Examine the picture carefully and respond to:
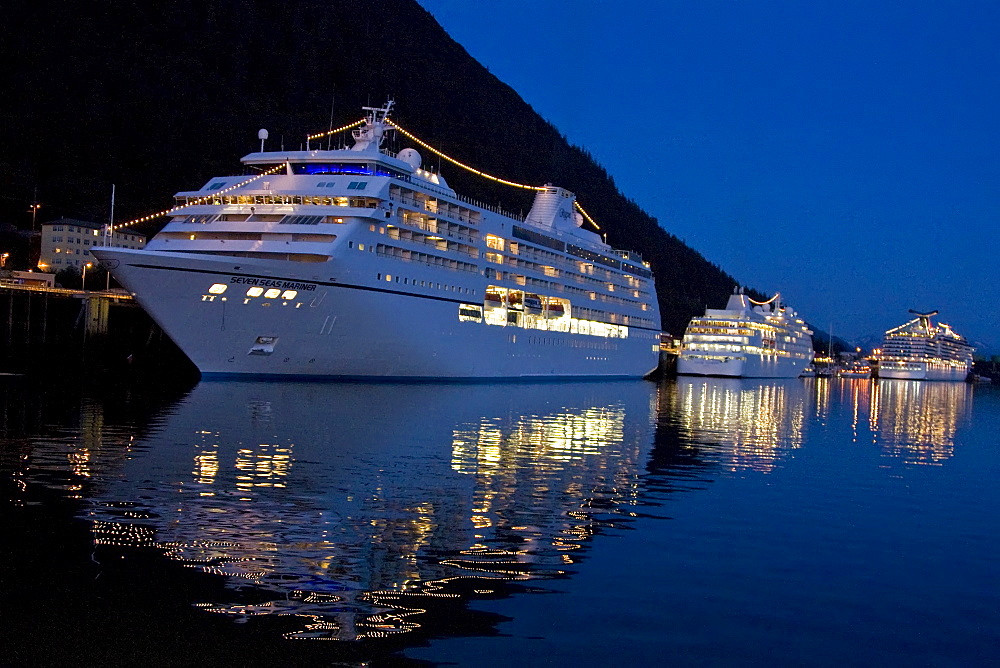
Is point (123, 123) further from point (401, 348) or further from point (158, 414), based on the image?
point (158, 414)

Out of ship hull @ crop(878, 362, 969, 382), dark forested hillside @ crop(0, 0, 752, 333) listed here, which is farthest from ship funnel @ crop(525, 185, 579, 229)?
ship hull @ crop(878, 362, 969, 382)

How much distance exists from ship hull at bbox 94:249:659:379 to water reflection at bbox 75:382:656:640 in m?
12.2

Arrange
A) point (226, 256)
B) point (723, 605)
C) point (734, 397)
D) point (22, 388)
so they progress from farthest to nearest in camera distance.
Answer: point (734, 397) → point (226, 256) → point (22, 388) → point (723, 605)

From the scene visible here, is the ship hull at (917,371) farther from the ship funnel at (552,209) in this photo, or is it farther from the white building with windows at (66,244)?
the white building with windows at (66,244)

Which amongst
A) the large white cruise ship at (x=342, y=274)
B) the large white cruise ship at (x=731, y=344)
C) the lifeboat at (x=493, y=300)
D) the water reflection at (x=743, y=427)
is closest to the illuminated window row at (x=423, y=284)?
the large white cruise ship at (x=342, y=274)

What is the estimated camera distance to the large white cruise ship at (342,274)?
37.2 m

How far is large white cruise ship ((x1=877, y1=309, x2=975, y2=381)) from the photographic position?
147625 millimetres

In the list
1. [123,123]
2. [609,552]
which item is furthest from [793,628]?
[123,123]

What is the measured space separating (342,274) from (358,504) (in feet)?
88.4

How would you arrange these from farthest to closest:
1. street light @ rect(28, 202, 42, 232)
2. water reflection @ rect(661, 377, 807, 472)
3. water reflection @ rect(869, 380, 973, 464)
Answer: street light @ rect(28, 202, 42, 232)
water reflection @ rect(869, 380, 973, 464)
water reflection @ rect(661, 377, 807, 472)

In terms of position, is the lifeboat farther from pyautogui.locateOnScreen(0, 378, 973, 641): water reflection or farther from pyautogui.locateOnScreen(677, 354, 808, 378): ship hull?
pyautogui.locateOnScreen(677, 354, 808, 378): ship hull

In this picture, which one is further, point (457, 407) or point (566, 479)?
point (457, 407)

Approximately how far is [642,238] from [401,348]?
134348mm

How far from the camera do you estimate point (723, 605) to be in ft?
29.1
